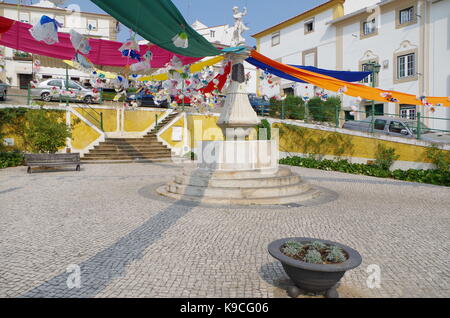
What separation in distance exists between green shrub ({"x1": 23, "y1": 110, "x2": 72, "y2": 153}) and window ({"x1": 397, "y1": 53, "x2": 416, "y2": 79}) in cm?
1959

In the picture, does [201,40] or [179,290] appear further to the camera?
[201,40]

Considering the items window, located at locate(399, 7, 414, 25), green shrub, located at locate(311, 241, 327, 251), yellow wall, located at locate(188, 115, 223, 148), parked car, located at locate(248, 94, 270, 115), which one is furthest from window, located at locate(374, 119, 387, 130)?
green shrub, located at locate(311, 241, 327, 251)

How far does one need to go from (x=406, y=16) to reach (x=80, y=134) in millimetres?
20385

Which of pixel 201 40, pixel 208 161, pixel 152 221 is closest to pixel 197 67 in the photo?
pixel 208 161

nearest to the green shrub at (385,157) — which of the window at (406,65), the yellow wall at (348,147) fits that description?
the yellow wall at (348,147)

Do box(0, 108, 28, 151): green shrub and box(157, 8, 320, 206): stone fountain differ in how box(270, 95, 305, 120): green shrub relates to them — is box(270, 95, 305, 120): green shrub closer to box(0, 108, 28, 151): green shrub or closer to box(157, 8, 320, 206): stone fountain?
box(157, 8, 320, 206): stone fountain

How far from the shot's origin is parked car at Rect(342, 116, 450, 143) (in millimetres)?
12347

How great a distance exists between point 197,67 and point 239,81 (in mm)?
1658

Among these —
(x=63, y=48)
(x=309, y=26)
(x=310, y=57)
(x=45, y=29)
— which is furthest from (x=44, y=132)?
(x=309, y=26)

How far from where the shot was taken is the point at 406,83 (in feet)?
65.3

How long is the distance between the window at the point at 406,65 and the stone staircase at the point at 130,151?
15390 millimetres

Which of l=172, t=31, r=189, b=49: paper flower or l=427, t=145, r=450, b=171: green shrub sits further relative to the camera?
l=427, t=145, r=450, b=171: green shrub

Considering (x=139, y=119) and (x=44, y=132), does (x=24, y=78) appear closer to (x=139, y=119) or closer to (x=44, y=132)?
(x=139, y=119)
